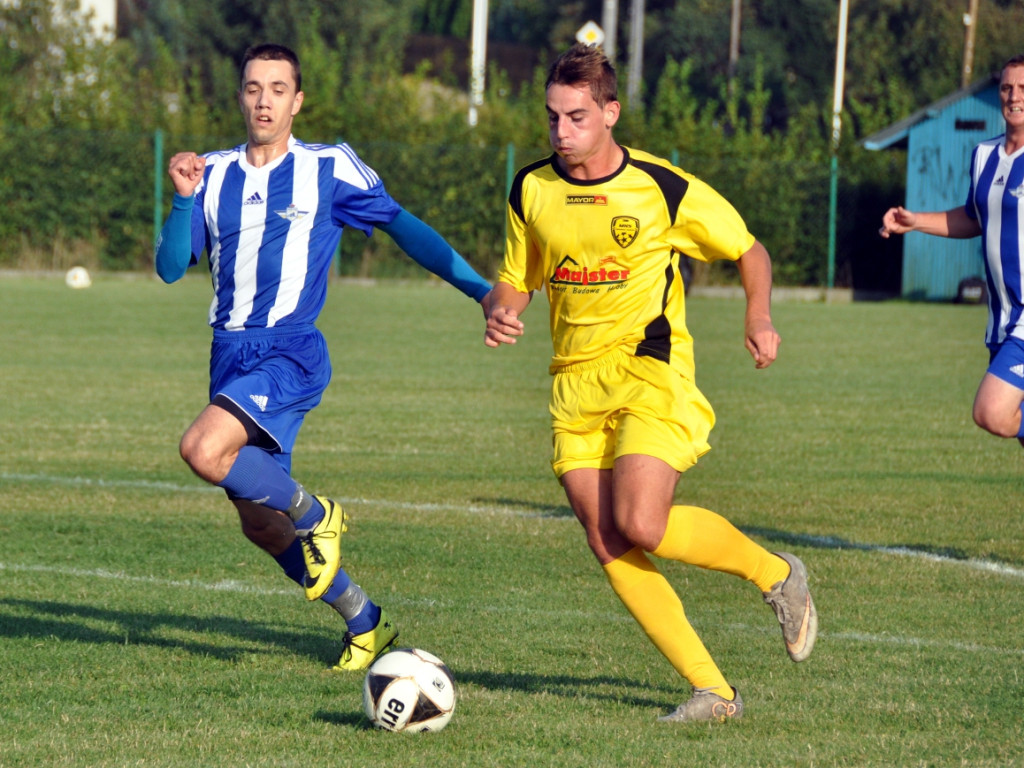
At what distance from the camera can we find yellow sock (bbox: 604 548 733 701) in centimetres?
453

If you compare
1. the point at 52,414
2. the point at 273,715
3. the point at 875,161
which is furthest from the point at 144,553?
the point at 875,161

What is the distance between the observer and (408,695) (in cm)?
437

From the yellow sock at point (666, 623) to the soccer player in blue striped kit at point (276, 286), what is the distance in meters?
1.06

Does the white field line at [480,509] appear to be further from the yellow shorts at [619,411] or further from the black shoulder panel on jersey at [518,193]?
the black shoulder panel on jersey at [518,193]

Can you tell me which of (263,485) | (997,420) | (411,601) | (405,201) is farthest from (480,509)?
(405,201)

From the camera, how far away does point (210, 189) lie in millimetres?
5535

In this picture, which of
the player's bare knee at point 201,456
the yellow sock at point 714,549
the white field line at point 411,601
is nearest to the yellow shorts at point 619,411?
the yellow sock at point 714,549

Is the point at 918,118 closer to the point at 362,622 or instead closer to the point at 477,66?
the point at 477,66

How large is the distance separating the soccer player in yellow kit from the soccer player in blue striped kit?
0.51m

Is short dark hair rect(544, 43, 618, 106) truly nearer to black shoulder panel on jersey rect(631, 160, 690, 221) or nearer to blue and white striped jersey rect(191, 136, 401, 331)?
black shoulder panel on jersey rect(631, 160, 690, 221)

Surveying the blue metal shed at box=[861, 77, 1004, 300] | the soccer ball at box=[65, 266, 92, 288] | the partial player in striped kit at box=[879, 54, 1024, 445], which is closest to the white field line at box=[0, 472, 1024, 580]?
the partial player in striped kit at box=[879, 54, 1024, 445]

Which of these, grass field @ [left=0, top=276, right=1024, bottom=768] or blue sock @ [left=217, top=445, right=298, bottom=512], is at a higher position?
blue sock @ [left=217, top=445, right=298, bottom=512]

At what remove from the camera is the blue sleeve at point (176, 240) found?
5.25m

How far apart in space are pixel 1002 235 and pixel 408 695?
3.68 metres
